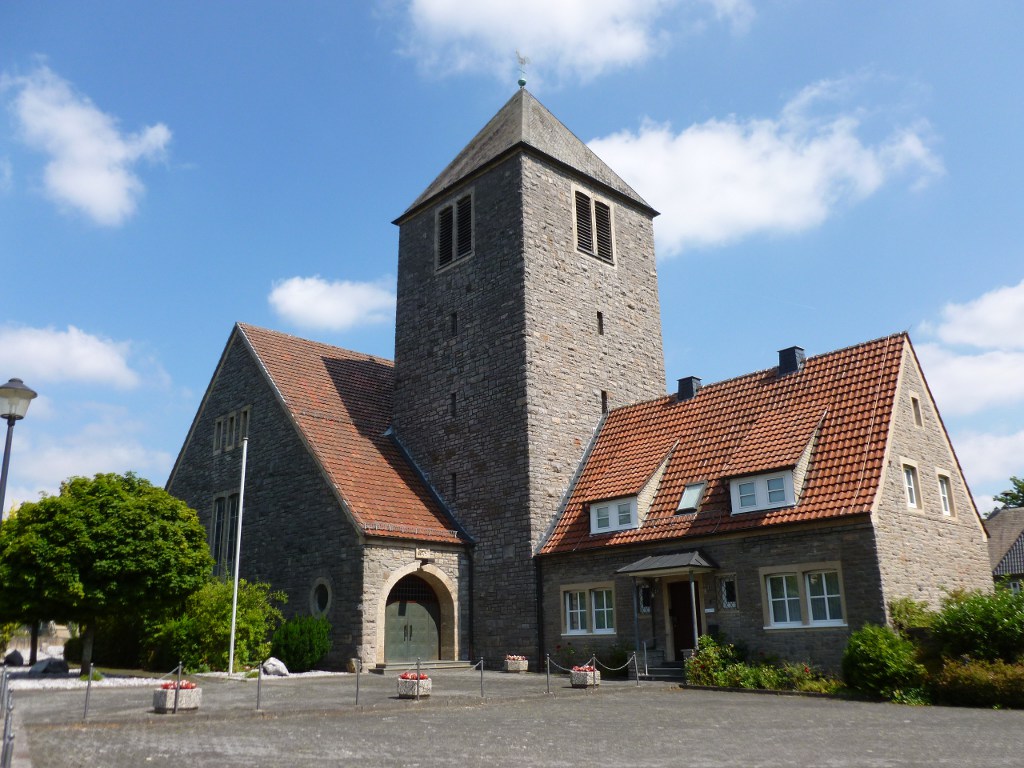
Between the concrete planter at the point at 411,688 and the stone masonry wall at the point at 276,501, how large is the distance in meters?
6.36

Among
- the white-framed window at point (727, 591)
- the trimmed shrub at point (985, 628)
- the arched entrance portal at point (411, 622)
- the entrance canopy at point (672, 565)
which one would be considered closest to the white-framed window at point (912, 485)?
the trimmed shrub at point (985, 628)

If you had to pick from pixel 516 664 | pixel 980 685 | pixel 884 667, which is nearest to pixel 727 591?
pixel 884 667

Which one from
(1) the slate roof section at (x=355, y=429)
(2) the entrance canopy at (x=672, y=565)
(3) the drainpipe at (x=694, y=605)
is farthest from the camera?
(1) the slate roof section at (x=355, y=429)

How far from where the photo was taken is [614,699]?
16.3 m

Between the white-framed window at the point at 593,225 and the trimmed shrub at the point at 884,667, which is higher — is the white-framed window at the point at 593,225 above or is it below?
above

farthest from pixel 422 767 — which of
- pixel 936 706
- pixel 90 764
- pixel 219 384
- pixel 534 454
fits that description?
pixel 219 384

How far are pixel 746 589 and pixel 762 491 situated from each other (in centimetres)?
225

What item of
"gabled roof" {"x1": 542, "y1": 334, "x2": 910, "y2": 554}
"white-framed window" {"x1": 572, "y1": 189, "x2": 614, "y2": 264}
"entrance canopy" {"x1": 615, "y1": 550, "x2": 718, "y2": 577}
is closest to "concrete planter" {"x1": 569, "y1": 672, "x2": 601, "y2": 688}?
"entrance canopy" {"x1": 615, "y1": 550, "x2": 718, "y2": 577}

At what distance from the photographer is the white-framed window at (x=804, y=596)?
1808 cm

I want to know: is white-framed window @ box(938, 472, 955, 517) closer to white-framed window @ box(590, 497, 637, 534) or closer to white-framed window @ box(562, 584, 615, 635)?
white-framed window @ box(590, 497, 637, 534)

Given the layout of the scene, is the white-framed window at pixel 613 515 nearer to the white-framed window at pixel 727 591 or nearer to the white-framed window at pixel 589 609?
the white-framed window at pixel 589 609

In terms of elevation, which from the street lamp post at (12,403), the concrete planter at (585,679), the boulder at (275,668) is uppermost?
the street lamp post at (12,403)

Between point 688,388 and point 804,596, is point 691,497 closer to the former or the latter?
point 804,596

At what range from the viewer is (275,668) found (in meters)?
21.9
